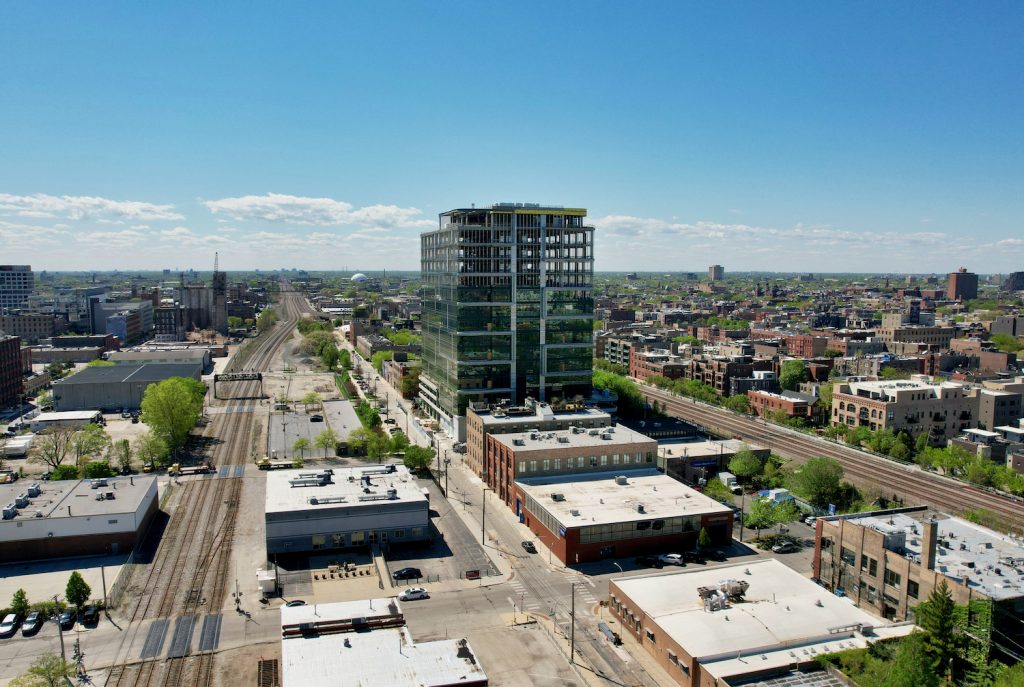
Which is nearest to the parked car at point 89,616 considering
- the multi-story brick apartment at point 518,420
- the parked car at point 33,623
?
the parked car at point 33,623

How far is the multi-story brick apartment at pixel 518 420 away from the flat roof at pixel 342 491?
14890 mm

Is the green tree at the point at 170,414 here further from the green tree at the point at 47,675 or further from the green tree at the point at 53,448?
the green tree at the point at 47,675

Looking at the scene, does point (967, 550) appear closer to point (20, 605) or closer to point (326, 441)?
point (20, 605)

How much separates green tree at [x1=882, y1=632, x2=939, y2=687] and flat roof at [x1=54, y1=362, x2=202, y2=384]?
13980 cm

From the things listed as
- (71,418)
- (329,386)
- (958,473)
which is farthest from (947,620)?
(329,386)

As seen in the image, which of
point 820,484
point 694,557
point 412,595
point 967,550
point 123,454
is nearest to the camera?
point 967,550

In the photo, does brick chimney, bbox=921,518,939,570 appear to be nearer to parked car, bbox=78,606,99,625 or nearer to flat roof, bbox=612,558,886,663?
flat roof, bbox=612,558,886,663

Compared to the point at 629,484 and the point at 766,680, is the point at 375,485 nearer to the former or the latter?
the point at 629,484

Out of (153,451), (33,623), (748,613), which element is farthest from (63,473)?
(748,613)

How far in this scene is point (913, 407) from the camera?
113500 millimetres

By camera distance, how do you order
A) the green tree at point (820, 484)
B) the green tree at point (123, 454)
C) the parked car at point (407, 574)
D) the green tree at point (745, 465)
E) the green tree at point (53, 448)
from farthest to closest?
the green tree at point (123, 454) < the green tree at point (53, 448) < the green tree at point (745, 465) < the green tree at point (820, 484) < the parked car at point (407, 574)

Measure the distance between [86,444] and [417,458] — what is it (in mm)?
44432

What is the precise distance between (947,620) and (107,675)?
176 ft

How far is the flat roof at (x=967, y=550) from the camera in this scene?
51.1 m
